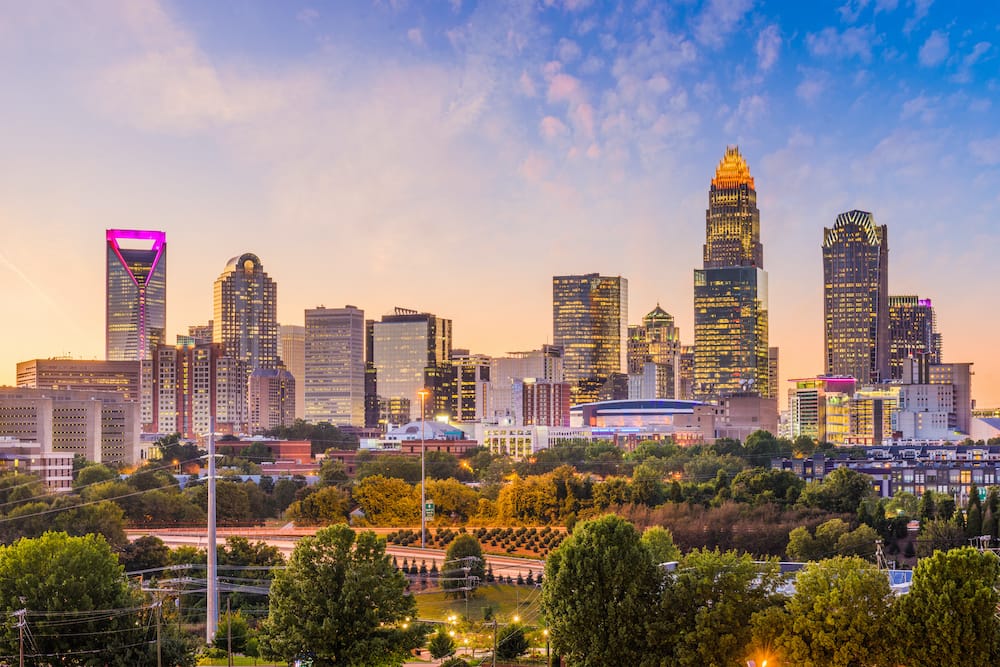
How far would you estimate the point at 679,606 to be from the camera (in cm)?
3994

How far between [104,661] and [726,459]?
91728 millimetres

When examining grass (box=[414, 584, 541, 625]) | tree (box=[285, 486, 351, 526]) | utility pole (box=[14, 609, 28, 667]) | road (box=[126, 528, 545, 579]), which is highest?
utility pole (box=[14, 609, 28, 667])

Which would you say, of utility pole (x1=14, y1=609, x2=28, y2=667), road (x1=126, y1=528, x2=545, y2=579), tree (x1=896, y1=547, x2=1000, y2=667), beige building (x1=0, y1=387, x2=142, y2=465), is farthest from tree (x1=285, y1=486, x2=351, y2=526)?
tree (x1=896, y1=547, x2=1000, y2=667)

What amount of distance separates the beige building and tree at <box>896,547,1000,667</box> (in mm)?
110193

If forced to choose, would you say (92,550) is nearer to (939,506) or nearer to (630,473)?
(939,506)

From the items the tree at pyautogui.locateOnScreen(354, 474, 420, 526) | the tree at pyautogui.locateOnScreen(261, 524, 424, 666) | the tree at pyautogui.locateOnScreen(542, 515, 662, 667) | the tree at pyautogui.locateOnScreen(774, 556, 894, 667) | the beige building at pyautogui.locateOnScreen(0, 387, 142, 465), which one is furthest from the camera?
the beige building at pyautogui.locateOnScreen(0, 387, 142, 465)

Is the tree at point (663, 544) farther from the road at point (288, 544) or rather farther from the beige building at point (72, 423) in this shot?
the beige building at point (72, 423)

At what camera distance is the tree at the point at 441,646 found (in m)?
45.8

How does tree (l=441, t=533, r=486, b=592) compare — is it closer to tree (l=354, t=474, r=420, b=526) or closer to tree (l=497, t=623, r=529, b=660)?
tree (l=497, t=623, r=529, b=660)

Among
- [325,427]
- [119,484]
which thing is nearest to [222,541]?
[119,484]

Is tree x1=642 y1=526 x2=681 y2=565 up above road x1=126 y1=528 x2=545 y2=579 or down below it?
above

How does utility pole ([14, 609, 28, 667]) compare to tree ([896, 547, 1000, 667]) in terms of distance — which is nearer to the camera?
tree ([896, 547, 1000, 667])

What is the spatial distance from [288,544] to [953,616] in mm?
49601

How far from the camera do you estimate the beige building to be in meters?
135
